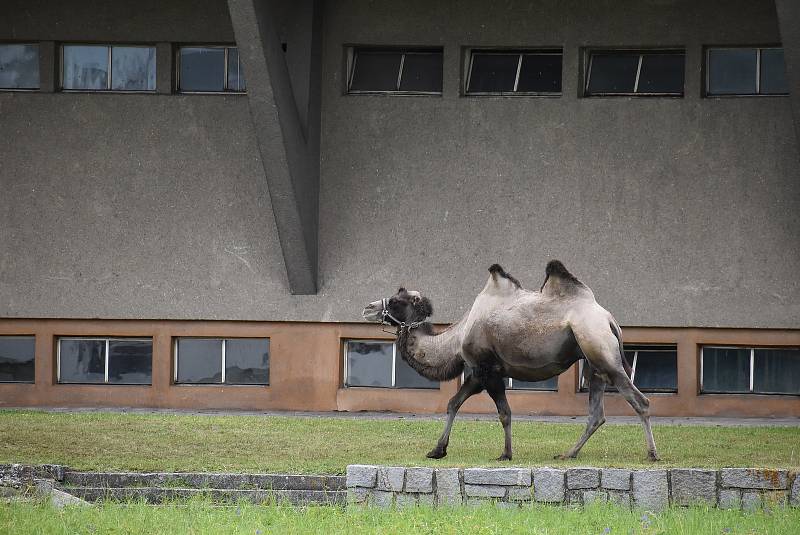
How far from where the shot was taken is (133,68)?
22.8 m

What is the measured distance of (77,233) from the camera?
2252cm

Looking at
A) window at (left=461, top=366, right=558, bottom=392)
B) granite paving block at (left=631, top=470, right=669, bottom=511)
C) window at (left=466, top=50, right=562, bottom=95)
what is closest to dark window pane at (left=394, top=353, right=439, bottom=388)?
window at (left=461, top=366, right=558, bottom=392)

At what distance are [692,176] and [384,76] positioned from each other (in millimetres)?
5316

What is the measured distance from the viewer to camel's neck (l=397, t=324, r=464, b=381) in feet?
49.4

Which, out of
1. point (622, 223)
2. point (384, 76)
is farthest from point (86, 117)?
point (622, 223)

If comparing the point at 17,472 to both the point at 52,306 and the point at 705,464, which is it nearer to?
the point at 705,464

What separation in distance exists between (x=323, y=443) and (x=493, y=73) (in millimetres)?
8190

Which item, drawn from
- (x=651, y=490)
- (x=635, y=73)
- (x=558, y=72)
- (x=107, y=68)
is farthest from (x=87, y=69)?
(x=651, y=490)

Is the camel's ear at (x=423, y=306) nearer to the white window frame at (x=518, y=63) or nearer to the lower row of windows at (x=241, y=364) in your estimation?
the lower row of windows at (x=241, y=364)

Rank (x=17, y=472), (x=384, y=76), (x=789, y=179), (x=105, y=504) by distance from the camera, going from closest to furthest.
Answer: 1. (x=105, y=504)
2. (x=17, y=472)
3. (x=789, y=179)
4. (x=384, y=76)

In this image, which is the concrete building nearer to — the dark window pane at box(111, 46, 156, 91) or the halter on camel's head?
the dark window pane at box(111, 46, 156, 91)

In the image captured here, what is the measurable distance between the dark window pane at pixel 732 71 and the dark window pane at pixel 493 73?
3160 mm

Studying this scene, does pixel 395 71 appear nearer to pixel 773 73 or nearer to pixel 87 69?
pixel 87 69

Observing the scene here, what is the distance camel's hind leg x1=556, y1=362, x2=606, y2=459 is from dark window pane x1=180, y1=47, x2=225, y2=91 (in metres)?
10.5
